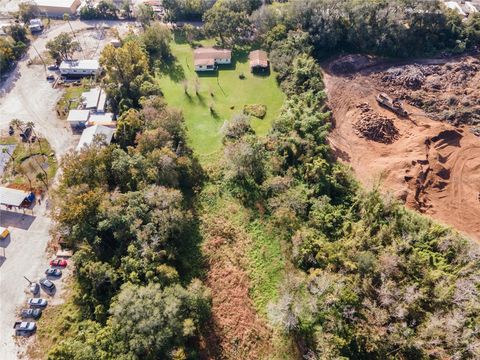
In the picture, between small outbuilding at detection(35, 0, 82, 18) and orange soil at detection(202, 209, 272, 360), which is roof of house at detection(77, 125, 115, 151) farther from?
small outbuilding at detection(35, 0, 82, 18)

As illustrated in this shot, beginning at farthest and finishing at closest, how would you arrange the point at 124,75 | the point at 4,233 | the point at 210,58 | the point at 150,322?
the point at 210,58
the point at 124,75
the point at 4,233
the point at 150,322

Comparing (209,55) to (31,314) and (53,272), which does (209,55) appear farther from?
(31,314)

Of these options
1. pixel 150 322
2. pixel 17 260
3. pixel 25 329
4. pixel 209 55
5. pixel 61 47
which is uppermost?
pixel 61 47

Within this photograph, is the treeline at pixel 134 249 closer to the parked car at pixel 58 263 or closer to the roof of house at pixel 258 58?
the parked car at pixel 58 263

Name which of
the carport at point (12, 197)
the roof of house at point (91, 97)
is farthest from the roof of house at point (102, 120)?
the carport at point (12, 197)

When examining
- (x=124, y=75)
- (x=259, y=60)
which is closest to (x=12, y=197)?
(x=124, y=75)

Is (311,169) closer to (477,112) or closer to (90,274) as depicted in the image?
(90,274)
